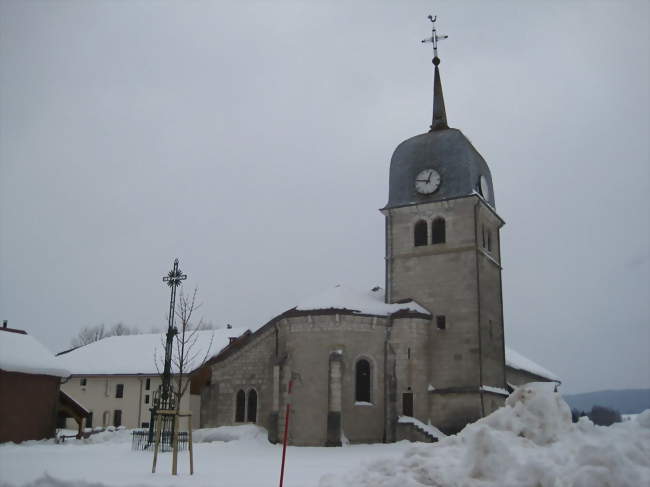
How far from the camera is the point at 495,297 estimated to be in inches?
1383

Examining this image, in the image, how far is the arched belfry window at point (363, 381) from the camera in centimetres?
3078

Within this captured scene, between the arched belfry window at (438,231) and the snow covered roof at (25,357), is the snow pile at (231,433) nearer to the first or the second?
the snow covered roof at (25,357)

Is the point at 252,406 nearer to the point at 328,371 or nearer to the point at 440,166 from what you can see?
the point at 328,371

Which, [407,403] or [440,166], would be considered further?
[440,166]

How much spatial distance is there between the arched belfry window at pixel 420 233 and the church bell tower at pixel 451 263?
55 mm

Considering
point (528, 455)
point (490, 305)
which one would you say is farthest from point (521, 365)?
point (528, 455)

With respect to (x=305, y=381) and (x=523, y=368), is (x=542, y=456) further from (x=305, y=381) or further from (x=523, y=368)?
(x=523, y=368)

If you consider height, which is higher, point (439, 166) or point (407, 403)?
point (439, 166)

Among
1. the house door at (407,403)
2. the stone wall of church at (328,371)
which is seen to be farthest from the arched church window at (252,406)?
the house door at (407,403)

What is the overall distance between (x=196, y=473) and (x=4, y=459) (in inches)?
245

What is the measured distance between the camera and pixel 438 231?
34.4 meters

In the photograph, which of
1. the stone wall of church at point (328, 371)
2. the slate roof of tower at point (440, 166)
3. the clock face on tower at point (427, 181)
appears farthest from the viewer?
the clock face on tower at point (427, 181)

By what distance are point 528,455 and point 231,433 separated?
23220 millimetres

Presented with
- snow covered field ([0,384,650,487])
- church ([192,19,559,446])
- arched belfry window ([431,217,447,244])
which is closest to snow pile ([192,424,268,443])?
church ([192,19,559,446])
